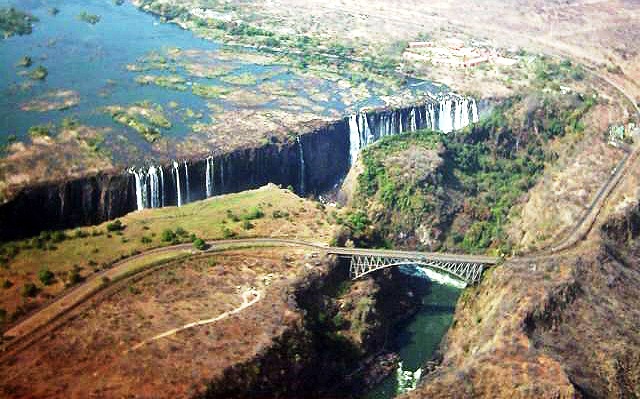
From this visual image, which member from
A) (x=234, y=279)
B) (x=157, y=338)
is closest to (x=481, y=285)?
(x=234, y=279)

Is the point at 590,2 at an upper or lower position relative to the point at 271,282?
upper

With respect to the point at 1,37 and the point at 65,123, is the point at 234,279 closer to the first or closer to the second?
the point at 65,123

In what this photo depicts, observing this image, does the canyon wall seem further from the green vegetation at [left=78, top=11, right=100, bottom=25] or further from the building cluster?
the green vegetation at [left=78, top=11, right=100, bottom=25]

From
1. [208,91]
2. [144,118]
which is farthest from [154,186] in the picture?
[208,91]

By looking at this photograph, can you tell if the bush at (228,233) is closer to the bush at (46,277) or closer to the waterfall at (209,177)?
the waterfall at (209,177)

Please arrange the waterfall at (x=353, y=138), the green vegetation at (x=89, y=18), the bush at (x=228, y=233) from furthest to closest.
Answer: the green vegetation at (x=89, y=18)
the waterfall at (x=353, y=138)
the bush at (x=228, y=233)

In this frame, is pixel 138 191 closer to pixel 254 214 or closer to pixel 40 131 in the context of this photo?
pixel 254 214

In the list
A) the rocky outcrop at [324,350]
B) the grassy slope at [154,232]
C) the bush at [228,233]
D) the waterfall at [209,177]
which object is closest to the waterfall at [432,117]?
the grassy slope at [154,232]
